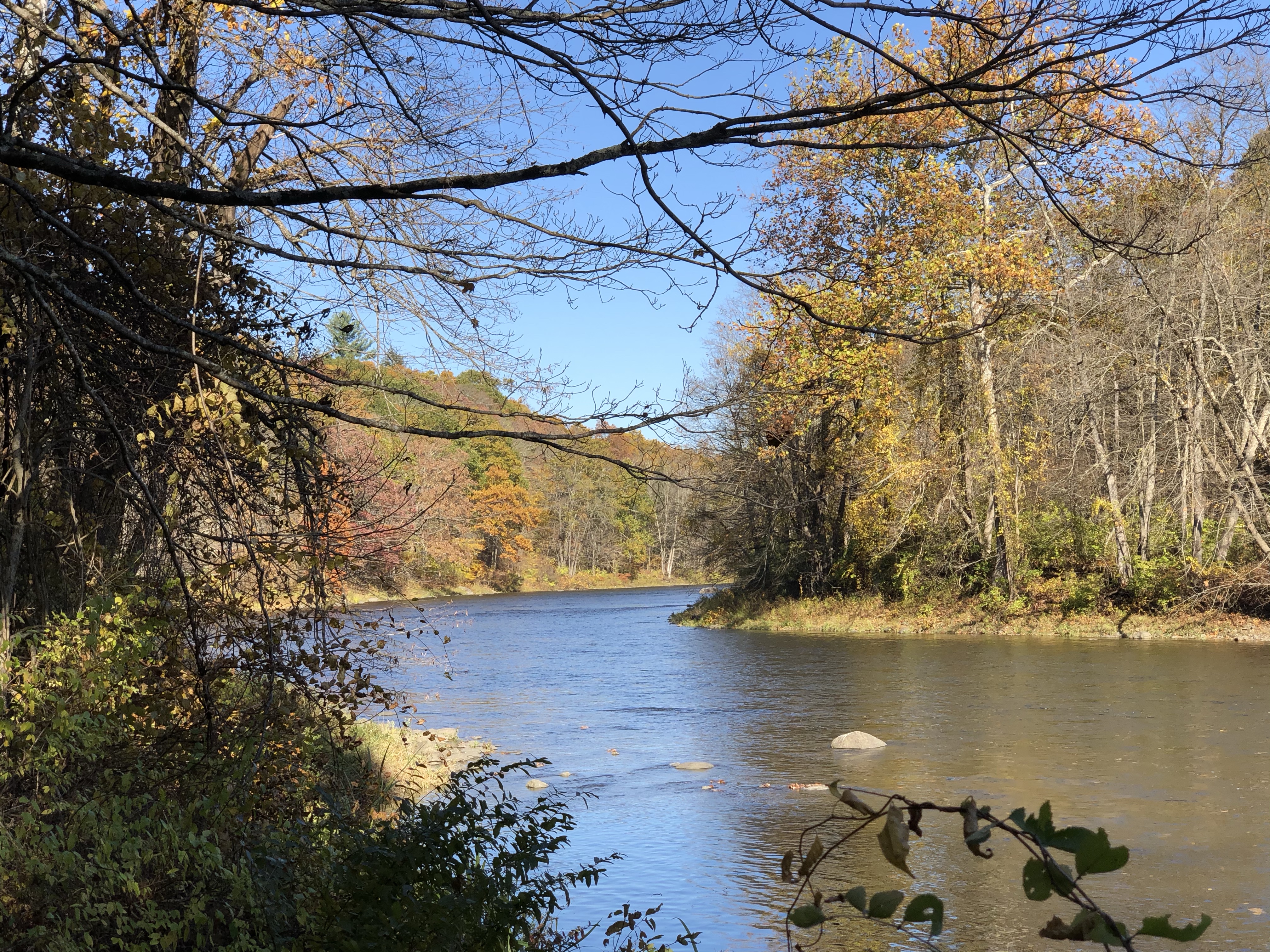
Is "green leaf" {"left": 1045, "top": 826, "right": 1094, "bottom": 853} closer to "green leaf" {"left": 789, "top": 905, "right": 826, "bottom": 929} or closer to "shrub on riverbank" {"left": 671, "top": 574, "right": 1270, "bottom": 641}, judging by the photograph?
"green leaf" {"left": 789, "top": 905, "right": 826, "bottom": 929}

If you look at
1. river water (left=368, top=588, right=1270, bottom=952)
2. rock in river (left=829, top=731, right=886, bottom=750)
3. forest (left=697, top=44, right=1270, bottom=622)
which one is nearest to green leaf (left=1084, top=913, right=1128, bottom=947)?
river water (left=368, top=588, right=1270, bottom=952)

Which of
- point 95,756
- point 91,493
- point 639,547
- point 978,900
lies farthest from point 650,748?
point 639,547

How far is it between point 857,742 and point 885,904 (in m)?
11.8

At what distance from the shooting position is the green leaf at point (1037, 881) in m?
1.12

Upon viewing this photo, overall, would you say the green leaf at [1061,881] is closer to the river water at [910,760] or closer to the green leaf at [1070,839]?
the green leaf at [1070,839]

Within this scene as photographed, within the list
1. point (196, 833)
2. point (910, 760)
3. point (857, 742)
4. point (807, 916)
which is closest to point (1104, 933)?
point (807, 916)

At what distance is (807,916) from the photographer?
127 cm

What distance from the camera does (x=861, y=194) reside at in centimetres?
2392

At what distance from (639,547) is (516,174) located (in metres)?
72.9

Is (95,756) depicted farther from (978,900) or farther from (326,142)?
(978,900)

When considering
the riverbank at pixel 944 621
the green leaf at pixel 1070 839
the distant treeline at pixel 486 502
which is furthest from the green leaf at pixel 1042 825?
the riverbank at pixel 944 621

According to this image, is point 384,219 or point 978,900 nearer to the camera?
point 384,219

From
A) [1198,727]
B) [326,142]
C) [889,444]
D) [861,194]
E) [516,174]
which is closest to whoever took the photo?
[516,174]

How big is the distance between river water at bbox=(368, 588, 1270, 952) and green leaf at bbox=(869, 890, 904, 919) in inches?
223
